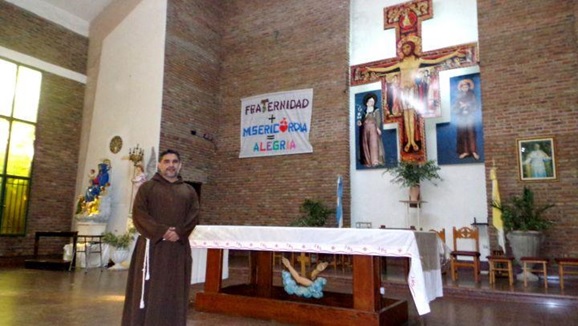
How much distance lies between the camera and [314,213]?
28.7 ft

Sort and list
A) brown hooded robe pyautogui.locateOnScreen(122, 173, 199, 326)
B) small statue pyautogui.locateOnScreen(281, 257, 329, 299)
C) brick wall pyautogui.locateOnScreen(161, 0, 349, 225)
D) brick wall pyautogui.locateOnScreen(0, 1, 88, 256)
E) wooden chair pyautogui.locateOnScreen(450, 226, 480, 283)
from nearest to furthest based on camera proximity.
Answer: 1. brown hooded robe pyautogui.locateOnScreen(122, 173, 199, 326)
2. small statue pyautogui.locateOnScreen(281, 257, 329, 299)
3. wooden chair pyautogui.locateOnScreen(450, 226, 480, 283)
4. brick wall pyautogui.locateOnScreen(0, 1, 88, 256)
5. brick wall pyautogui.locateOnScreen(161, 0, 349, 225)

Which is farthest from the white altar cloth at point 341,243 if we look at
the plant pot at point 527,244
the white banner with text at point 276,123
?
the white banner with text at point 276,123

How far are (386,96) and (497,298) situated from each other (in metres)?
4.56

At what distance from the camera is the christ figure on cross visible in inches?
329

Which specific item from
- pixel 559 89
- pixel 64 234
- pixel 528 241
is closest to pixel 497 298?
pixel 528 241

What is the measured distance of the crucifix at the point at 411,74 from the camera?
813cm

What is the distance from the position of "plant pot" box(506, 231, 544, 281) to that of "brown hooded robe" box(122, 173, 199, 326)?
215 inches

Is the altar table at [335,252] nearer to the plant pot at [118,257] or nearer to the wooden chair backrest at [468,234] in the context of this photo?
the wooden chair backrest at [468,234]

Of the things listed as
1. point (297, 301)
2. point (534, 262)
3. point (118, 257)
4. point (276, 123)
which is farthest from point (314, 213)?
point (297, 301)

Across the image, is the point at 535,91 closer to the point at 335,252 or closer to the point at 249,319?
the point at 335,252

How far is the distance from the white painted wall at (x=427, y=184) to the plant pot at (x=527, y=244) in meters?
1.24

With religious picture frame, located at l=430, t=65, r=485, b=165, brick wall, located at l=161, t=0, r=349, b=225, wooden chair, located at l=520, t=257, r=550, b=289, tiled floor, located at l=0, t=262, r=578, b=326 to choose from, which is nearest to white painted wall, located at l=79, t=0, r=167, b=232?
brick wall, located at l=161, t=0, r=349, b=225

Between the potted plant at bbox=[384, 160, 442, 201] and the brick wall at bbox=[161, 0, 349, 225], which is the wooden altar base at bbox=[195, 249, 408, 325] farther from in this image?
the brick wall at bbox=[161, 0, 349, 225]

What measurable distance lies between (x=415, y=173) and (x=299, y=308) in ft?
15.5
